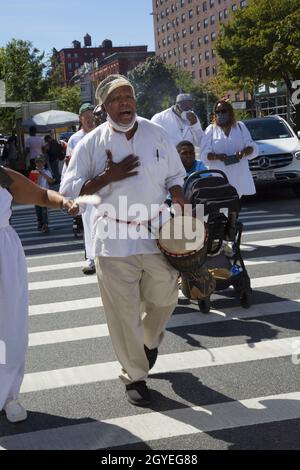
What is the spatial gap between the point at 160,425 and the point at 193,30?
109 metres

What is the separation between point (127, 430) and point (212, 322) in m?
2.29

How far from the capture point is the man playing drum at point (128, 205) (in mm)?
4227

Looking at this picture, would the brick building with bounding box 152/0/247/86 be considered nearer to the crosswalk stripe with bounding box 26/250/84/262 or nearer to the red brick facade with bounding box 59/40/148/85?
the red brick facade with bounding box 59/40/148/85

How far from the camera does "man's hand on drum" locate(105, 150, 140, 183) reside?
4.13 meters

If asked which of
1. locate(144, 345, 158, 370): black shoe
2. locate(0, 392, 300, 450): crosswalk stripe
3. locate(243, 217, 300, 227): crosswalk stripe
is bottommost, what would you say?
locate(0, 392, 300, 450): crosswalk stripe

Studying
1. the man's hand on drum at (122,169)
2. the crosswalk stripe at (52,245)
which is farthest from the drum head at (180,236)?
the crosswalk stripe at (52,245)

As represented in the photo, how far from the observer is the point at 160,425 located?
4000 millimetres

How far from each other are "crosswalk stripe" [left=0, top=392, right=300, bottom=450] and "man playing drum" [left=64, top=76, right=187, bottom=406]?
0.28m

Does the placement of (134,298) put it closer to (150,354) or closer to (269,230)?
(150,354)

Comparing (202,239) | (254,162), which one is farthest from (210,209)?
(254,162)

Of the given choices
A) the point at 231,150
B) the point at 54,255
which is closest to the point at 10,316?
the point at 231,150

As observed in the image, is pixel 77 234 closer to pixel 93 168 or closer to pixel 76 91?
pixel 93 168

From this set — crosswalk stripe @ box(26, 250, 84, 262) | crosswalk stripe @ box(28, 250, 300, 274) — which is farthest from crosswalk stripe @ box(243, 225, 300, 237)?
crosswalk stripe @ box(26, 250, 84, 262)

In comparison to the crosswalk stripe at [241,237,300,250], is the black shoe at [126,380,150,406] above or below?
below
